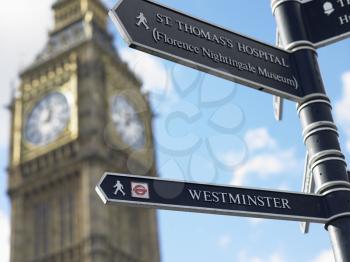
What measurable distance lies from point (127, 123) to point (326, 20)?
4742 centimetres

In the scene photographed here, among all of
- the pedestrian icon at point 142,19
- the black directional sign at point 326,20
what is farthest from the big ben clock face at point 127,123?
the pedestrian icon at point 142,19

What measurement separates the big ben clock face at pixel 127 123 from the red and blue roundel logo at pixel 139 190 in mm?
46533

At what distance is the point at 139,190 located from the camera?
6012 millimetres

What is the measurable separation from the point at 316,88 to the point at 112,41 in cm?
5359

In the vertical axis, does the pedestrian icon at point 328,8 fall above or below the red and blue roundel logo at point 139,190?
above

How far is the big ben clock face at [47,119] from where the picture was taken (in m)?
52.9

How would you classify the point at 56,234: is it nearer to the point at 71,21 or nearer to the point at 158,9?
the point at 71,21

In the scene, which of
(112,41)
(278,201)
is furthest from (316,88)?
(112,41)

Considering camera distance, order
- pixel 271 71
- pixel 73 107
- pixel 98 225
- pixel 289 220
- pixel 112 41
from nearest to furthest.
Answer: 1. pixel 289 220
2. pixel 271 71
3. pixel 98 225
4. pixel 73 107
5. pixel 112 41

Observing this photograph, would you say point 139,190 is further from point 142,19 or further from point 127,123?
point 127,123

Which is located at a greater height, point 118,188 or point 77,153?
point 77,153

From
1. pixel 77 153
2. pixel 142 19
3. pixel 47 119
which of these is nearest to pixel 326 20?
pixel 142 19

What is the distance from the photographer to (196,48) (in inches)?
257

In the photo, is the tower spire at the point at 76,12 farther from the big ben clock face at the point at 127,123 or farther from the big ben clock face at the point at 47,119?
the big ben clock face at the point at 47,119
